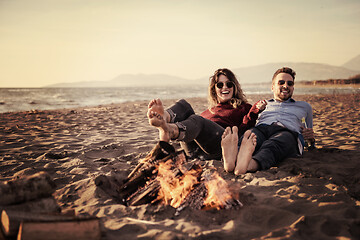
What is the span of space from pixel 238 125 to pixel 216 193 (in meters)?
1.73

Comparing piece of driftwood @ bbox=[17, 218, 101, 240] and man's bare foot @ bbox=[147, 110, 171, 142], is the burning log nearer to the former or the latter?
man's bare foot @ bbox=[147, 110, 171, 142]

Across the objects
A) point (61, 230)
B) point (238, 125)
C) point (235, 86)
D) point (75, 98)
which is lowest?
point (61, 230)

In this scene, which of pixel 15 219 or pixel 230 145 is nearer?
pixel 15 219

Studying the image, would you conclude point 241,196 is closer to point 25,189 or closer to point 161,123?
→ point 161,123

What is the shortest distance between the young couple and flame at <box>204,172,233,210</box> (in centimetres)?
50

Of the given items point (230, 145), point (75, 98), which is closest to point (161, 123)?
point (230, 145)

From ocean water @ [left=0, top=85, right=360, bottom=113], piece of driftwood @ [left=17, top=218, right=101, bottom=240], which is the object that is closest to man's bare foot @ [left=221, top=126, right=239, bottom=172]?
piece of driftwood @ [left=17, top=218, right=101, bottom=240]

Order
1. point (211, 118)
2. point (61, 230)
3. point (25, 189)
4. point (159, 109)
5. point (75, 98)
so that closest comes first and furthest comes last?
point (61, 230), point (25, 189), point (159, 109), point (211, 118), point (75, 98)

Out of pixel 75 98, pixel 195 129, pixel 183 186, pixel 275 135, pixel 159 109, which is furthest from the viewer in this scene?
pixel 75 98

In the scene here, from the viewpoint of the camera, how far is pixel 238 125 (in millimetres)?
3689

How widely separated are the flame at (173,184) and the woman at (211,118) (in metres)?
0.34

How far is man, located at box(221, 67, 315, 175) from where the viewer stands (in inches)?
108

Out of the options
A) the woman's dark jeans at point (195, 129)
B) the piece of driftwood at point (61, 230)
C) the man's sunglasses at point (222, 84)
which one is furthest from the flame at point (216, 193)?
the man's sunglasses at point (222, 84)

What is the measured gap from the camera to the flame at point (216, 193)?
213 cm
